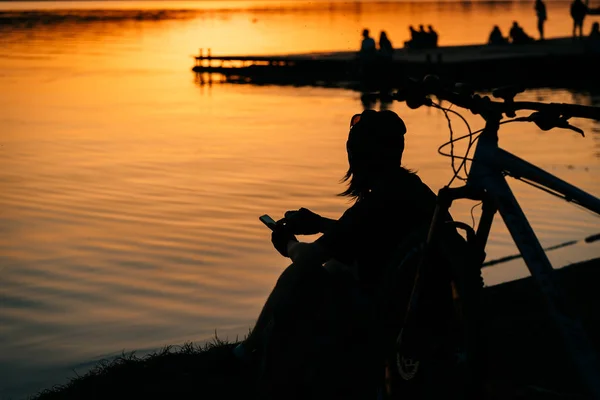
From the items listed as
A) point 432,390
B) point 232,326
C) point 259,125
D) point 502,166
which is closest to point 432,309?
point 432,390

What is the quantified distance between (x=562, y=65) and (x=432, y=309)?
35.0 m

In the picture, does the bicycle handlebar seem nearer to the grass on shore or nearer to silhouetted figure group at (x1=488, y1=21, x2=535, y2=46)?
the grass on shore

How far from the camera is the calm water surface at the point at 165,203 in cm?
909

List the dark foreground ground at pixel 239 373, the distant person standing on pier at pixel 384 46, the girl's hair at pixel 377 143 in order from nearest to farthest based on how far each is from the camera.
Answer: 1. the girl's hair at pixel 377 143
2. the dark foreground ground at pixel 239 373
3. the distant person standing on pier at pixel 384 46

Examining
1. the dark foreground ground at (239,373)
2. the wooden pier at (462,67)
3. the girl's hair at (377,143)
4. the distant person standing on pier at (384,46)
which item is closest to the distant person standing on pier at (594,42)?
the wooden pier at (462,67)

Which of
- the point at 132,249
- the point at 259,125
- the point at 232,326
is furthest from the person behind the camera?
the point at 259,125

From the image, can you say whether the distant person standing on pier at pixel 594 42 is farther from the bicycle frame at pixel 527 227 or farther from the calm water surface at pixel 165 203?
the bicycle frame at pixel 527 227

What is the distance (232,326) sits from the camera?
8859 millimetres

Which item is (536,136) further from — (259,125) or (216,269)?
(216,269)

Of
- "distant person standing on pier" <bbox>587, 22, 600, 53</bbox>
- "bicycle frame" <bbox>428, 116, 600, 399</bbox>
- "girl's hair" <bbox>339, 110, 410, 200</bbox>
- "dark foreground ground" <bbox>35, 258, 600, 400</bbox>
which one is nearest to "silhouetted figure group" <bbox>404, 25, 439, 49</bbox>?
"distant person standing on pier" <bbox>587, 22, 600, 53</bbox>

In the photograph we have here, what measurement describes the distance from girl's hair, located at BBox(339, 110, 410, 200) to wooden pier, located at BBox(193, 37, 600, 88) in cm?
2662

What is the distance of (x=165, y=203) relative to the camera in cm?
1472

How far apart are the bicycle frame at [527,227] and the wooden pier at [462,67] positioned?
27212mm

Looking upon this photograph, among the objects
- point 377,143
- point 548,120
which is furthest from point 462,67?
point 548,120
